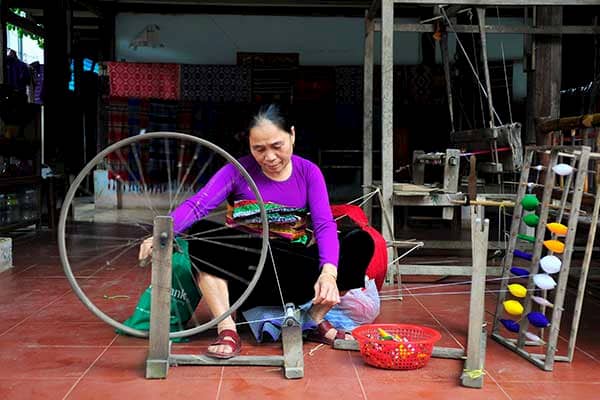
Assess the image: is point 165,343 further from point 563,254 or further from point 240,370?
point 563,254

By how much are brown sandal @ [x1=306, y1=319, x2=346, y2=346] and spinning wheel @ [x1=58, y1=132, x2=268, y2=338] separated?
15.4 inches

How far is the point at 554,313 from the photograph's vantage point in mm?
2506

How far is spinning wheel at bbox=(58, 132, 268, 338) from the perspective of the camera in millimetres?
2324

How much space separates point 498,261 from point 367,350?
2.80 metres

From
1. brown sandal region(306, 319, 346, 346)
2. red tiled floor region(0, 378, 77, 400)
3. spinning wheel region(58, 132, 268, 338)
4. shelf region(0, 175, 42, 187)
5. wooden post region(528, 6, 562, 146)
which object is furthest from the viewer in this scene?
shelf region(0, 175, 42, 187)

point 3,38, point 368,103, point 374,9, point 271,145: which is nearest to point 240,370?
point 271,145

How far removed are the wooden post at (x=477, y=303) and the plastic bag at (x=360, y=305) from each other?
0.73 meters

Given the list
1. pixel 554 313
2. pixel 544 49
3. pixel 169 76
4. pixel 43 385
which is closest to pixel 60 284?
pixel 43 385

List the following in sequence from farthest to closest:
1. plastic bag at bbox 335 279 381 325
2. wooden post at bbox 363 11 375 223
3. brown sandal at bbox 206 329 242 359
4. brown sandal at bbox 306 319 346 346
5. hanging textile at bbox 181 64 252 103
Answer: hanging textile at bbox 181 64 252 103
wooden post at bbox 363 11 375 223
plastic bag at bbox 335 279 381 325
brown sandal at bbox 306 319 346 346
brown sandal at bbox 206 329 242 359

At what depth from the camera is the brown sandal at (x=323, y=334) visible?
2838 mm

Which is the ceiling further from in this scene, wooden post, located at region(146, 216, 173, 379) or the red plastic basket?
wooden post, located at region(146, 216, 173, 379)

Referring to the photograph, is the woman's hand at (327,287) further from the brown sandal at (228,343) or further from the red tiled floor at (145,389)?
the red tiled floor at (145,389)

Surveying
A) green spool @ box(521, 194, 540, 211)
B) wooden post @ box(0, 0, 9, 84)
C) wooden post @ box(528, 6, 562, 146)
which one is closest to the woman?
green spool @ box(521, 194, 540, 211)

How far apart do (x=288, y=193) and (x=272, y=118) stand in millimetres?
328
